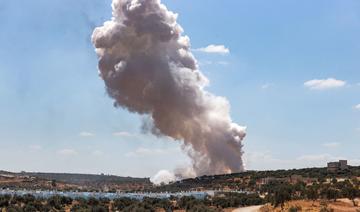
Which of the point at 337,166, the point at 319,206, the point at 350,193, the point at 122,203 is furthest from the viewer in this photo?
the point at 337,166

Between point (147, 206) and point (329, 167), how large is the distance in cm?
7547

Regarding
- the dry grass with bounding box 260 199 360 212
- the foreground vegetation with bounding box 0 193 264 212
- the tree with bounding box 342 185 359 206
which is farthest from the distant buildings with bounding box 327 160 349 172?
the dry grass with bounding box 260 199 360 212

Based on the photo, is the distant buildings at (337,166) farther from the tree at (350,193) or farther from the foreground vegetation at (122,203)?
the tree at (350,193)

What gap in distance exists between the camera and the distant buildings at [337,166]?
11256cm

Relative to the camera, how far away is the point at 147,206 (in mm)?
52875

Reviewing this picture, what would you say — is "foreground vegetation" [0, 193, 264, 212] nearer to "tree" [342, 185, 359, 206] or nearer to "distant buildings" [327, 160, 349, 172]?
"tree" [342, 185, 359, 206]

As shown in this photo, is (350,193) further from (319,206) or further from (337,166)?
(337,166)

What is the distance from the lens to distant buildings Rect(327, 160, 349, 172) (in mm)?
112562

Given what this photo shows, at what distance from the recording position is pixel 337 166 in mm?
117375

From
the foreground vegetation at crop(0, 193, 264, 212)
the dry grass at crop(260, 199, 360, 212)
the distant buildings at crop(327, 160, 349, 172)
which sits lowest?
the foreground vegetation at crop(0, 193, 264, 212)

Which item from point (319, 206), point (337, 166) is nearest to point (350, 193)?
point (319, 206)

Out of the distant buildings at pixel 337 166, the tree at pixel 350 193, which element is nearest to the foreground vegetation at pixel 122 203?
the tree at pixel 350 193

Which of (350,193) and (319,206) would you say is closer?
(319,206)

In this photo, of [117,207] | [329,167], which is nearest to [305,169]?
[329,167]
